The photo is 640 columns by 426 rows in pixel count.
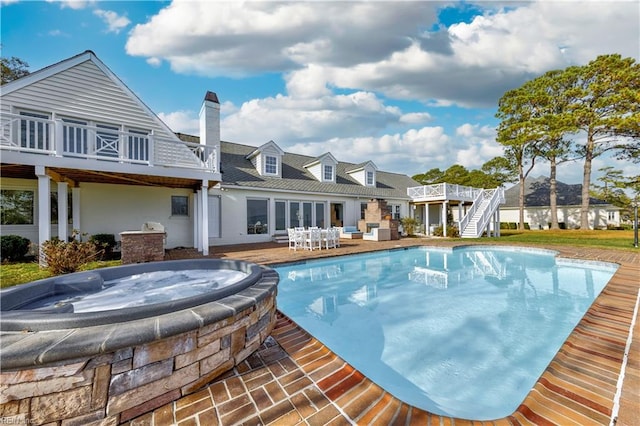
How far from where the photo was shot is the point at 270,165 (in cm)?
1586

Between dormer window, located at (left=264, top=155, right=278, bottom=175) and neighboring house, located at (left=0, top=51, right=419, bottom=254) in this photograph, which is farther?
dormer window, located at (left=264, top=155, right=278, bottom=175)

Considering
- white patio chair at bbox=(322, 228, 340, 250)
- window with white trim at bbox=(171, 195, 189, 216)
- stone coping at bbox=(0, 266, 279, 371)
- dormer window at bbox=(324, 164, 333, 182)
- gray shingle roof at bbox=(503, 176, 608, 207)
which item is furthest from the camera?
gray shingle roof at bbox=(503, 176, 608, 207)

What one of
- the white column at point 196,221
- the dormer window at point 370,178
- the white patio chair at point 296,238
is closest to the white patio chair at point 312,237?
the white patio chair at point 296,238

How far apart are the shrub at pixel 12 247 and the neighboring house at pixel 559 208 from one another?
40053 mm

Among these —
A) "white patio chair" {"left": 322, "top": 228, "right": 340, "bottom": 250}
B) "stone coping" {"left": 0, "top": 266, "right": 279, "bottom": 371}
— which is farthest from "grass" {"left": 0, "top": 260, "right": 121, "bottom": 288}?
"white patio chair" {"left": 322, "top": 228, "right": 340, "bottom": 250}

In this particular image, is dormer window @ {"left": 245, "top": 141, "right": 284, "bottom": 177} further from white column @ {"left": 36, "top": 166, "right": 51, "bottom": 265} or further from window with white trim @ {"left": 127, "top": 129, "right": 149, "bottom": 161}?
white column @ {"left": 36, "top": 166, "right": 51, "bottom": 265}

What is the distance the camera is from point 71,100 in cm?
958

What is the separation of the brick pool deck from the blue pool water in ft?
2.49

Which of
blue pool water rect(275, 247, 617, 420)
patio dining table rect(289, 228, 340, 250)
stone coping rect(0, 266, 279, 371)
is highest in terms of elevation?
stone coping rect(0, 266, 279, 371)

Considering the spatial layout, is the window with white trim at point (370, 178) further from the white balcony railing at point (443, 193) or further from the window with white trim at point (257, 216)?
the window with white trim at point (257, 216)

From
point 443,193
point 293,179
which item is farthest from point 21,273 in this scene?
point 443,193

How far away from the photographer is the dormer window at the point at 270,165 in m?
15.6

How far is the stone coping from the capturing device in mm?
1674

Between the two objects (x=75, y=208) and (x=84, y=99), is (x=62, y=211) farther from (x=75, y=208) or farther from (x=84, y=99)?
(x=84, y=99)
